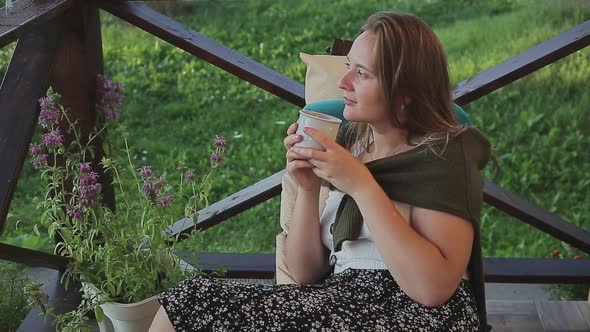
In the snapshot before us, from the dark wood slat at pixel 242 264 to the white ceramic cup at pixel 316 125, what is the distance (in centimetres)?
120

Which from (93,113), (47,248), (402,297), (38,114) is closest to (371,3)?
(47,248)

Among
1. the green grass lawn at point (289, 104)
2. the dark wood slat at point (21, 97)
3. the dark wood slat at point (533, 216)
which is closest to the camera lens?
the dark wood slat at point (21, 97)

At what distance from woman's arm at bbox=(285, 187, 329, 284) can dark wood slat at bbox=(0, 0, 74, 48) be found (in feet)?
2.32

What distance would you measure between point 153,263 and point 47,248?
153cm

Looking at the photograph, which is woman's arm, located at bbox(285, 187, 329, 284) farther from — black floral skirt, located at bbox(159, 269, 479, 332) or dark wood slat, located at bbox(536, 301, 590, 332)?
dark wood slat, located at bbox(536, 301, 590, 332)

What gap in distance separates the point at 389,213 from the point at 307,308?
24 centimetres

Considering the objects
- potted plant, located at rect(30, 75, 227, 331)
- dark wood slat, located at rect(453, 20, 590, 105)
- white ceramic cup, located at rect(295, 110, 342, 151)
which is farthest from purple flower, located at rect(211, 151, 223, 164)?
dark wood slat, located at rect(453, 20, 590, 105)

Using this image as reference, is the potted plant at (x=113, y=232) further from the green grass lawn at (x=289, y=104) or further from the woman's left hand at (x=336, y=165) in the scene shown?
the green grass lawn at (x=289, y=104)

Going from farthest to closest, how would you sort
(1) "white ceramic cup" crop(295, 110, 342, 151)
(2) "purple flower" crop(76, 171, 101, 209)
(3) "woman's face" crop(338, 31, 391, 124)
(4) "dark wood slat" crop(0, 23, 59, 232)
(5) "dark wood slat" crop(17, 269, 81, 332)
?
1. (5) "dark wood slat" crop(17, 269, 81, 332)
2. (4) "dark wood slat" crop(0, 23, 59, 232)
3. (2) "purple flower" crop(76, 171, 101, 209)
4. (3) "woman's face" crop(338, 31, 391, 124)
5. (1) "white ceramic cup" crop(295, 110, 342, 151)

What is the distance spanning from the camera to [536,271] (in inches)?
108

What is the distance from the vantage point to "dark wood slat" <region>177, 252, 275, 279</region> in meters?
2.78

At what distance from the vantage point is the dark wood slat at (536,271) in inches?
108

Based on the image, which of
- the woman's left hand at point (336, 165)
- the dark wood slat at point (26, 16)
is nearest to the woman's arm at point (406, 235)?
the woman's left hand at point (336, 165)

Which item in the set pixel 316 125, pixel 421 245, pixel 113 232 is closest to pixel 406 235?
pixel 421 245
